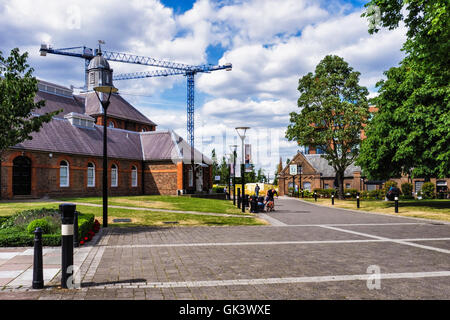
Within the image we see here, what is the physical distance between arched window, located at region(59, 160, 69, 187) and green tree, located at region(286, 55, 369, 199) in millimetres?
23164

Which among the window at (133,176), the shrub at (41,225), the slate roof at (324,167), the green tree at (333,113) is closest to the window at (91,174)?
the window at (133,176)

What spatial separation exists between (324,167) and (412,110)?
1560 inches

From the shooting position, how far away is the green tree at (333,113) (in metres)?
36.2

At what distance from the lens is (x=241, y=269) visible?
6.52 metres

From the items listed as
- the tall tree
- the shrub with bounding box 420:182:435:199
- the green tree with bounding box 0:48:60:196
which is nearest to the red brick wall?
the green tree with bounding box 0:48:60:196

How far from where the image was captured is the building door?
2672 cm

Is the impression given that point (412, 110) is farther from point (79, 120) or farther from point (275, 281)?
point (79, 120)

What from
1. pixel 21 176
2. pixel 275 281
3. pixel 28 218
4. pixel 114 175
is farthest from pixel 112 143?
pixel 275 281

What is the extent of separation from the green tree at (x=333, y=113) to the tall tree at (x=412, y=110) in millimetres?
8476

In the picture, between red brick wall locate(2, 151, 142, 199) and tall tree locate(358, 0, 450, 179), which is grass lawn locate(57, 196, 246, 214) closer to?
red brick wall locate(2, 151, 142, 199)

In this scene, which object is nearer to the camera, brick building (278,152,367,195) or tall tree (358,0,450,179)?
tall tree (358,0,450,179)

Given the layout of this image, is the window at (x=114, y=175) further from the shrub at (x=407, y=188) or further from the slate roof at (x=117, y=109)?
the shrub at (x=407, y=188)
